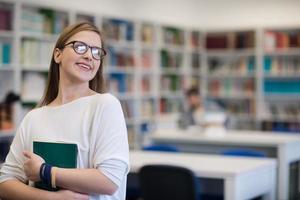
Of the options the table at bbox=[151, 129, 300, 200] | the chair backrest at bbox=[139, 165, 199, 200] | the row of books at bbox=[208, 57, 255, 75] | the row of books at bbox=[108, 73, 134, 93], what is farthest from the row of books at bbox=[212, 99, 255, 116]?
the chair backrest at bbox=[139, 165, 199, 200]

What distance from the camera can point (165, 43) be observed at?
8609 mm

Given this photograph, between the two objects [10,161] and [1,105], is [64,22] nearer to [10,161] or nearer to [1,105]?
[1,105]

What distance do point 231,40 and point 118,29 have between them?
248 centimetres

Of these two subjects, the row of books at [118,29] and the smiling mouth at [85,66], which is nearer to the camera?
the smiling mouth at [85,66]

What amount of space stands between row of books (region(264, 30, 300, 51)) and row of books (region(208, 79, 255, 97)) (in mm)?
673

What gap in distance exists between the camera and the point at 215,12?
9.64 m

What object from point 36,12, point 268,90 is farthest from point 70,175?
point 268,90

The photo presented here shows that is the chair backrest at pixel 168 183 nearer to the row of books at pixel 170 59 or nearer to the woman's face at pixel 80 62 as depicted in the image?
the woman's face at pixel 80 62

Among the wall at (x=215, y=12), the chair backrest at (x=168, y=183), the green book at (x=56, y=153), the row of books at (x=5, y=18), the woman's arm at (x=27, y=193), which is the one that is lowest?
the chair backrest at (x=168, y=183)

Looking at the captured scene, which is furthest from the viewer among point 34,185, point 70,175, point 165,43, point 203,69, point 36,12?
point 203,69

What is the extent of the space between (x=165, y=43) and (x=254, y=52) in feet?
5.02

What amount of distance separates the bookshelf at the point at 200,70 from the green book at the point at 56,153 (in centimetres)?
501

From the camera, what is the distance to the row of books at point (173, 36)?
862 cm

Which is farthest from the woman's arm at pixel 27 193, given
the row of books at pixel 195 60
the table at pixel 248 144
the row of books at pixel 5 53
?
the row of books at pixel 195 60
